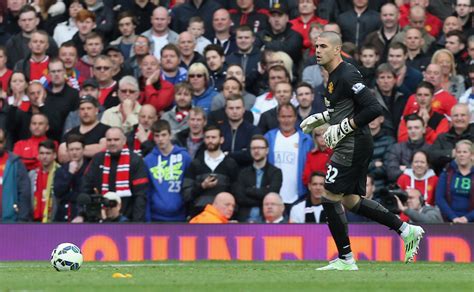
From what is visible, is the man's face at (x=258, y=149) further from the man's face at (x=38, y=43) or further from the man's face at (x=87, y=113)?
the man's face at (x=38, y=43)

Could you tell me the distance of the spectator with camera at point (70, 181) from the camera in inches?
764

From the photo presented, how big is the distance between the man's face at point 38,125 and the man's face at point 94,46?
2.07 m

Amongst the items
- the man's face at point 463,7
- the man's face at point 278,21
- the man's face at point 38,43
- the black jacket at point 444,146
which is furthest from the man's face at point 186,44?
the black jacket at point 444,146

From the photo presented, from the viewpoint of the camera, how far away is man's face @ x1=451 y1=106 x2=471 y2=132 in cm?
1881

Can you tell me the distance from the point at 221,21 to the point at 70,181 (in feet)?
14.1

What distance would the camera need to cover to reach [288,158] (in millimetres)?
19500

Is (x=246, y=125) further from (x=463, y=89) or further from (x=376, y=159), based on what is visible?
(x=463, y=89)

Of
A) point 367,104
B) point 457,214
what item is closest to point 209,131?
point 457,214

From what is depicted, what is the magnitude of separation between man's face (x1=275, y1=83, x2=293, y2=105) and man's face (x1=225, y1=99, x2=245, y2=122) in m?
0.62

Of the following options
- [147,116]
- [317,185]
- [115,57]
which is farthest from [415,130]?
[115,57]

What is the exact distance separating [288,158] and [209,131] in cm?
129

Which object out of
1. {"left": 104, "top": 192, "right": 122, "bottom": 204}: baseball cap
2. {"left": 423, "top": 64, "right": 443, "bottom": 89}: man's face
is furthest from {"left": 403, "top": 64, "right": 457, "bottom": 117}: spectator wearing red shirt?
{"left": 104, "top": 192, "right": 122, "bottom": 204}: baseball cap

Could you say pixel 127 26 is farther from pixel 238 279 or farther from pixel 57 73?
pixel 238 279

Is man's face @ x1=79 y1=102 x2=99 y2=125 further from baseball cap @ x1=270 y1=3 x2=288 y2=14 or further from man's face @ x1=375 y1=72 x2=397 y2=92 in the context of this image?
man's face @ x1=375 y1=72 x2=397 y2=92
